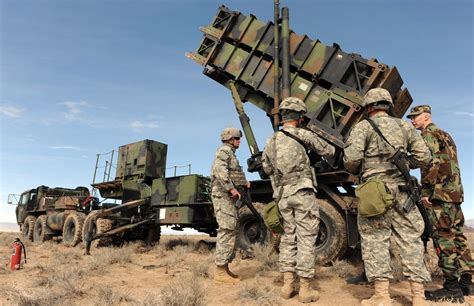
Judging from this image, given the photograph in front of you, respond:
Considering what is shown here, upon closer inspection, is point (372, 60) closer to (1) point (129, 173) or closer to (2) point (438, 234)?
(2) point (438, 234)

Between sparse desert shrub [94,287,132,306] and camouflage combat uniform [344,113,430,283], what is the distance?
2.48 m

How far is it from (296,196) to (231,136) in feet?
5.20

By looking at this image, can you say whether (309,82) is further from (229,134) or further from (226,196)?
(226,196)

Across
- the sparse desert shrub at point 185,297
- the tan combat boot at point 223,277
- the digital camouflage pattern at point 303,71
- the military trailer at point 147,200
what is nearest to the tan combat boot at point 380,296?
the sparse desert shrub at point 185,297

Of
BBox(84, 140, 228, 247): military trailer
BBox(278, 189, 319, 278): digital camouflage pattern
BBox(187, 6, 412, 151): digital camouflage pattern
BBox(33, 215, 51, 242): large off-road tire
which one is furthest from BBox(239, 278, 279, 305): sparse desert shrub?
BBox(33, 215, 51, 242): large off-road tire

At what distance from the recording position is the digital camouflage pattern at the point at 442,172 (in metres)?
4.02

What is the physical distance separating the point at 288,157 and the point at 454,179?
1.90 meters

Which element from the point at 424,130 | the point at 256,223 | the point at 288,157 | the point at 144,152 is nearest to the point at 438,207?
the point at 424,130

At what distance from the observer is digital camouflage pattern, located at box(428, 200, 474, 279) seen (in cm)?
388

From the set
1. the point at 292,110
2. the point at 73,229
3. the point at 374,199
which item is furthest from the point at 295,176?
the point at 73,229

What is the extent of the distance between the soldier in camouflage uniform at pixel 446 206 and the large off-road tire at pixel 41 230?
12.8m

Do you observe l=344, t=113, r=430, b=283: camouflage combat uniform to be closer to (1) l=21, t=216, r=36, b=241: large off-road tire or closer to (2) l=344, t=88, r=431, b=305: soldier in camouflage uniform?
(2) l=344, t=88, r=431, b=305: soldier in camouflage uniform

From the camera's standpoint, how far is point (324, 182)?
20.9 feet

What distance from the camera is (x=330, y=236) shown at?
5992mm
